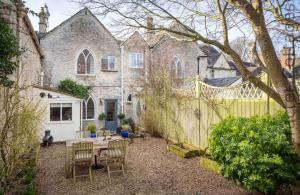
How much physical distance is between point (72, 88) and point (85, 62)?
7.82 ft

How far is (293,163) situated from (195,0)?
4.65 m

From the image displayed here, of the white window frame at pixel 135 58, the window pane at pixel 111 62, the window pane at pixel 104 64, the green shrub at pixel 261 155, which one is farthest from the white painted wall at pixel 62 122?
the green shrub at pixel 261 155

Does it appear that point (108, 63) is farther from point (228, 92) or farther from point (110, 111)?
point (228, 92)

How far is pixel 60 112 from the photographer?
13.3 metres

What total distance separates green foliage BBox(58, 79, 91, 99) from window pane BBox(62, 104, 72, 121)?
238cm

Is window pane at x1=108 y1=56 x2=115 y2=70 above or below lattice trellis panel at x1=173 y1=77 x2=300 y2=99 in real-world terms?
above

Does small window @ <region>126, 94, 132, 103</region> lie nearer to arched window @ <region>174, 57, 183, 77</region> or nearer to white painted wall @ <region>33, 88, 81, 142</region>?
arched window @ <region>174, 57, 183, 77</region>

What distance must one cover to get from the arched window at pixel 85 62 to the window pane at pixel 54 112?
434cm

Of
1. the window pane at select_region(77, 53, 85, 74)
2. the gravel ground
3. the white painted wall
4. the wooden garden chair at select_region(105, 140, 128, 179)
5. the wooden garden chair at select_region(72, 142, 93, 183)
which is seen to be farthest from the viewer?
the window pane at select_region(77, 53, 85, 74)

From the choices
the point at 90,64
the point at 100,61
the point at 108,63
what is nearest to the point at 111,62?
the point at 108,63

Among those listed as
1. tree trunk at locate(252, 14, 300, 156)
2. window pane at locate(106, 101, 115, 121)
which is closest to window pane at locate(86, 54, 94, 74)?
window pane at locate(106, 101, 115, 121)

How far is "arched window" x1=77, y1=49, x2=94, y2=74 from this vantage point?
55.4 feet

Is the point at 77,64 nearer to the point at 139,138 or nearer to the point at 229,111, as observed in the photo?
the point at 139,138

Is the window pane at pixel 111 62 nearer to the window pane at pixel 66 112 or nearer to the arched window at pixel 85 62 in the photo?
the arched window at pixel 85 62
